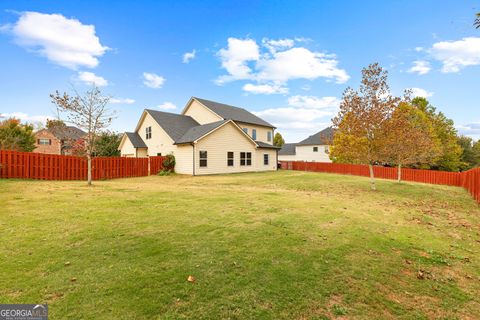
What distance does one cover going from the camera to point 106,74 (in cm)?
1745

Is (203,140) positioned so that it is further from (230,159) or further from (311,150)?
(311,150)

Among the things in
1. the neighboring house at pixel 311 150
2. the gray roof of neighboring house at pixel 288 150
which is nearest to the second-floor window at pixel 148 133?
the neighboring house at pixel 311 150

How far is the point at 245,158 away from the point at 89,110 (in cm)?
1530

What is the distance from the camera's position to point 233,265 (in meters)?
3.52

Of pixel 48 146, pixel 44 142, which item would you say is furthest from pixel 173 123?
pixel 44 142

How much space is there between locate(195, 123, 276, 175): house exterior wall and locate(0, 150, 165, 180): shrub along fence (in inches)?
208

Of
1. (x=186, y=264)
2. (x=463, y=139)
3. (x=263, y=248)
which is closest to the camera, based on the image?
(x=186, y=264)

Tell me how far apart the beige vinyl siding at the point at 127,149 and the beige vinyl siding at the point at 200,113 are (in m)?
8.19

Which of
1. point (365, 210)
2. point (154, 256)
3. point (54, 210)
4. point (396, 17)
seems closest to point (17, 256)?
point (154, 256)

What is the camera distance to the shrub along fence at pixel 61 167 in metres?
13.4

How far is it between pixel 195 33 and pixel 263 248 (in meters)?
17.9

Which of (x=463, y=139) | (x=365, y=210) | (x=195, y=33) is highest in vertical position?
(x=195, y=33)

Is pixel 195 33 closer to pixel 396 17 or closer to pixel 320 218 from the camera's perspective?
pixel 396 17

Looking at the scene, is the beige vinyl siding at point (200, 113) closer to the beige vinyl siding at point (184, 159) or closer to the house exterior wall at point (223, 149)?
the house exterior wall at point (223, 149)
